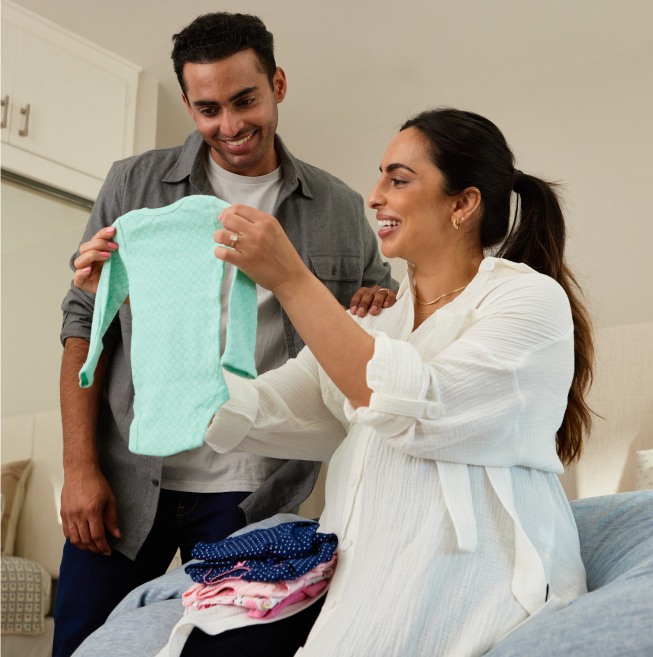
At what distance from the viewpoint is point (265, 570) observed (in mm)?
1113

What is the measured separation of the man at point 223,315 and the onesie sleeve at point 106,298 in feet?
0.62

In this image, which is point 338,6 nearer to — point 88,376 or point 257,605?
point 88,376

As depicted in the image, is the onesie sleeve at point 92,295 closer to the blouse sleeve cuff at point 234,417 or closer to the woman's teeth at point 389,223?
the blouse sleeve cuff at point 234,417

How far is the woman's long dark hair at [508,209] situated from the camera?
4.90 feet

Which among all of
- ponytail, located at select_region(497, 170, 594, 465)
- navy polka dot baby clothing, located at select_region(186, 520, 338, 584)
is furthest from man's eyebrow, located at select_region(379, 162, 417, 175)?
navy polka dot baby clothing, located at select_region(186, 520, 338, 584)

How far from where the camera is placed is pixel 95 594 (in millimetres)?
1662

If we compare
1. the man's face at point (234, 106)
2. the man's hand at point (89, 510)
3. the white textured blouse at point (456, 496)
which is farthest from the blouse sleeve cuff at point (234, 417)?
the man's face at point (234, 106)

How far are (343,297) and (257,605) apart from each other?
37.6 inches

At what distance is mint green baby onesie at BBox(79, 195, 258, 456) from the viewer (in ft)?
4.06

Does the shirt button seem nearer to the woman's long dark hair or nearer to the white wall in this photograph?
the woman's long dark hair

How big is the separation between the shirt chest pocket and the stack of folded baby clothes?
80cm

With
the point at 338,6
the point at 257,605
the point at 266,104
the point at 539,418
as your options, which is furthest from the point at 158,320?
the point at 338,6

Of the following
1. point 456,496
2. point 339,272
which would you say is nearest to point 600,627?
point 456,496

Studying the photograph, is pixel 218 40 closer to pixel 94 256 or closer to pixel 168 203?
pixel 168 203
